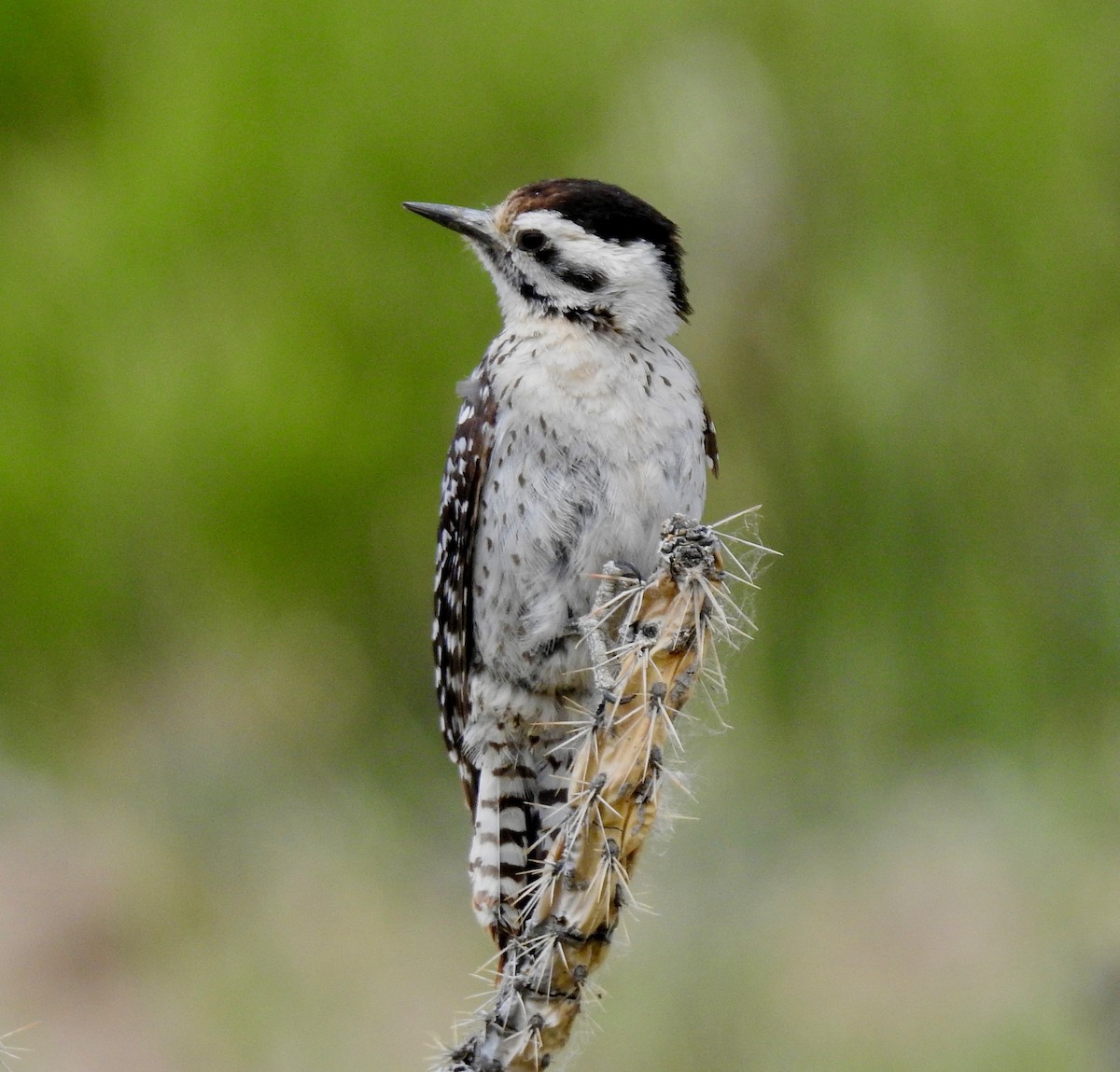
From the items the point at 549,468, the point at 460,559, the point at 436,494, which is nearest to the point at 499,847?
the point at 460,559

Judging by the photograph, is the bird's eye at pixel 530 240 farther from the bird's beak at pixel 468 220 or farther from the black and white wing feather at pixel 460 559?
the black and white wing feather at pixel 460 559

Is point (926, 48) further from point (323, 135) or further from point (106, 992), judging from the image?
point (106, 992)

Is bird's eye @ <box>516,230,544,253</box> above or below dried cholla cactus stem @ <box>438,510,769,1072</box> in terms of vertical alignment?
above

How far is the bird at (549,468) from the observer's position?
92.2 inches

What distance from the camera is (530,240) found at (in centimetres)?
245

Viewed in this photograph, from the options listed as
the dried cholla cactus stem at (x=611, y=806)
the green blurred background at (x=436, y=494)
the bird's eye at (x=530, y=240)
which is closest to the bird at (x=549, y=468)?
the bird's eye at (x=530, y=240)

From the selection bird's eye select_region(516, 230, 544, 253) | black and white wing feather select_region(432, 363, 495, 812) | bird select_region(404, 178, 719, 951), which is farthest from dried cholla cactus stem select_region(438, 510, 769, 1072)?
bird's eye select_region(516, 230, 544, 253)

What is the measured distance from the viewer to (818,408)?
170 inches

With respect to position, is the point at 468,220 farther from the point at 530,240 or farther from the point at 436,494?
the point at 436,494

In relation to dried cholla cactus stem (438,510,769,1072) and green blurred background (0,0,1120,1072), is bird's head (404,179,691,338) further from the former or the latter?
green blurred background (0,0,1120,1072)

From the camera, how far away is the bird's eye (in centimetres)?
243

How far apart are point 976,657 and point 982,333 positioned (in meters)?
1.25

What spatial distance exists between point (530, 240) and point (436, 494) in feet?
7.87

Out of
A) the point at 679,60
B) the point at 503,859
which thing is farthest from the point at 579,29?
the point at 503,859
